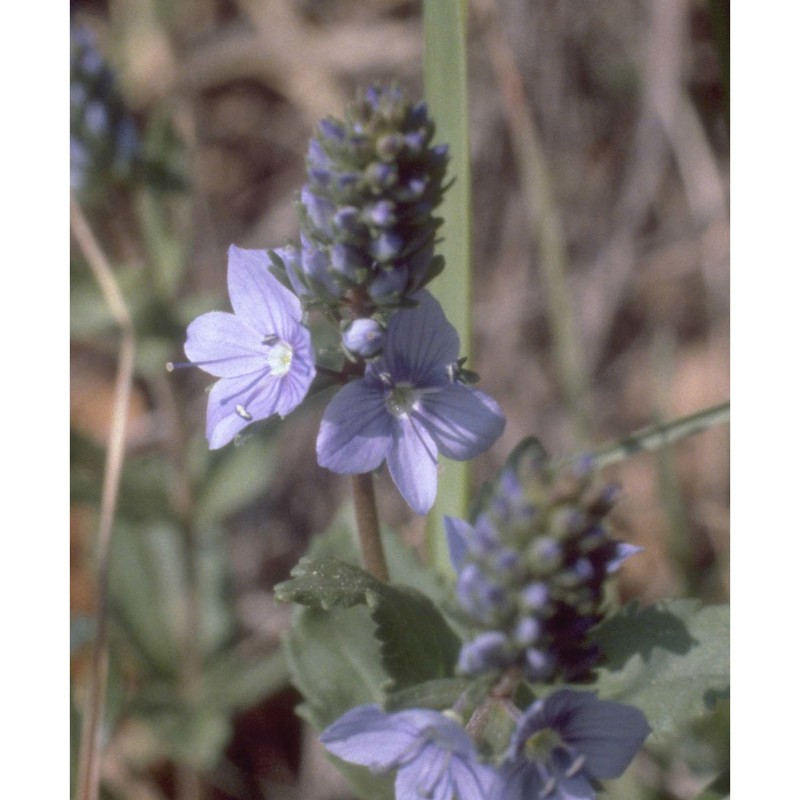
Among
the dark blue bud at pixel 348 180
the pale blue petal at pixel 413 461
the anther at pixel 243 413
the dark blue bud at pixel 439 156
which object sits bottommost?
the pale blue petal at pixel 413 461

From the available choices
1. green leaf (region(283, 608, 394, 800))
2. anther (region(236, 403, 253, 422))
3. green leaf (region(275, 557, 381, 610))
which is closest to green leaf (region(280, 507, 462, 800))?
green leaf (region(283, 608, 394, 800))

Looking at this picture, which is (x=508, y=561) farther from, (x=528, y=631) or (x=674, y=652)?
(x=674, y=652)

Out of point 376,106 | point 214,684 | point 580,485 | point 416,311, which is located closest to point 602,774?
point 580,485

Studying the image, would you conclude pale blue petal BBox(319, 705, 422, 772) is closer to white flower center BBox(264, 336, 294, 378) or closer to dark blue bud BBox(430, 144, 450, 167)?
white flower center BBox(264, 336, 294, 378)

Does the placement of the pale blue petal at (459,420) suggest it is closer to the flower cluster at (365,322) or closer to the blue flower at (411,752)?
the flower cluster at (365,322)

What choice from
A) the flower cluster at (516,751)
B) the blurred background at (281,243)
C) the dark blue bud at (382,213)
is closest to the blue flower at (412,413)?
the dark blue bud at (382,213)
